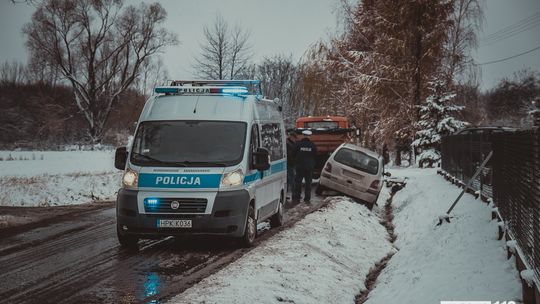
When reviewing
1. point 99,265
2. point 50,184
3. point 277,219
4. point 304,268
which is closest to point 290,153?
point 277,219

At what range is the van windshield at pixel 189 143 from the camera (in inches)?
360

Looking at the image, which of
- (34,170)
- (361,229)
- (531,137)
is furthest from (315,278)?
(34,170)

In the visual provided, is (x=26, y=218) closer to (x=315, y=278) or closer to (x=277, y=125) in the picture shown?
(x=277, y=125)

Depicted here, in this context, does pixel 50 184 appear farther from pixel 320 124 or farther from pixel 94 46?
pixel 94 46

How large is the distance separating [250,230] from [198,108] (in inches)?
91.5

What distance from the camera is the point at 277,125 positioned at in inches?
491

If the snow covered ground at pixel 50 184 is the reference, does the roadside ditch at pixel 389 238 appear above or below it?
below

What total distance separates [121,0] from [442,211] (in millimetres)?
39400

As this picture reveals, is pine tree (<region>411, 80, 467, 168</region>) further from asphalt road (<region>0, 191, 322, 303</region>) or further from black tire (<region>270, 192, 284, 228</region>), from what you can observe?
asphalt road (<region>0, 191, 322, 303</region>)

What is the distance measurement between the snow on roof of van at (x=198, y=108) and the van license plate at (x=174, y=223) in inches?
74.8

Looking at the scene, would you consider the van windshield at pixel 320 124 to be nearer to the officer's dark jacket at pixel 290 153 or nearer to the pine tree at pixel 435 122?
the officer's dark jacket at pixel 290 153

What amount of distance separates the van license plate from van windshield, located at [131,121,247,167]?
92cm

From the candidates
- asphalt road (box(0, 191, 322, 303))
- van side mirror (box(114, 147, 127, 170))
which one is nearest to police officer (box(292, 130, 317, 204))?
asphalt road (box(0, 191, 322, 303))

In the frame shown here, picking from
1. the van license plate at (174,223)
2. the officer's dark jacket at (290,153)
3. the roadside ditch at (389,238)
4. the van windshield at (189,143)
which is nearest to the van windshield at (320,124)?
the roadside ditch at (389,238)
